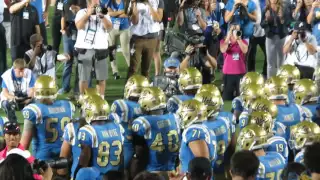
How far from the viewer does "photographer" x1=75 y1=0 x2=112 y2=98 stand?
12.8 m

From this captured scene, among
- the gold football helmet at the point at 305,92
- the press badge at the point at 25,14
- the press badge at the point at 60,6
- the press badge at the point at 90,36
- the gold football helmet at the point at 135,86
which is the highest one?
the press badge at the point at 60,6

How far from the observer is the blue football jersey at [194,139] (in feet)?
27.5

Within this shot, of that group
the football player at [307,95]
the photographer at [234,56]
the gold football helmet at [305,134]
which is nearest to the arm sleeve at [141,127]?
the gold football helmet at [305,134]

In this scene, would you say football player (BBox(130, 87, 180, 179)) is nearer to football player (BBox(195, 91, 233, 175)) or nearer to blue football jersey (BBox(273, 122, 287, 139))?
football player (BBox(195, 91, 233, 175))

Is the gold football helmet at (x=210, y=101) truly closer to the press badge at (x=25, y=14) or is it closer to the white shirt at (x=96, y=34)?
the white shirt at (x=96, y=34)

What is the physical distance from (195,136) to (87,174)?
1.12m

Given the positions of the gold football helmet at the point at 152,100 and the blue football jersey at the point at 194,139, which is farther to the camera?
the gold football helmet at the point at 152,100

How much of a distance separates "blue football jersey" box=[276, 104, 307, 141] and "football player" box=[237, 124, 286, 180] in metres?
1.76

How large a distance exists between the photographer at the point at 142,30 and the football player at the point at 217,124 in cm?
450

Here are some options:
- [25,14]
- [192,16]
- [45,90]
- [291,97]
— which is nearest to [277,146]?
[45,90]

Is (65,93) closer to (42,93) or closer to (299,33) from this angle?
(299,33)

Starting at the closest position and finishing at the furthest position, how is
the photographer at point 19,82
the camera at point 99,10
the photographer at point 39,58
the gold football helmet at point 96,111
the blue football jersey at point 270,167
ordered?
the blue football jersey at point 270,167 → the gold football helmet at point 96,111 → the photographer at point 19,82 → the camera at point 99,10 → the photographer at point 39,58

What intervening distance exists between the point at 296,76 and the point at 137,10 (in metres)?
3.31

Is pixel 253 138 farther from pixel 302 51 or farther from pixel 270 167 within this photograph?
pixel 302 51
